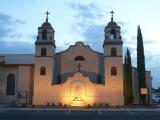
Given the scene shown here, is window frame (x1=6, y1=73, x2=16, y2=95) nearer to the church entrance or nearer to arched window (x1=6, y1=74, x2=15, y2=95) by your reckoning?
arched window (x1=6, y1=74, x2=15, y2=95)

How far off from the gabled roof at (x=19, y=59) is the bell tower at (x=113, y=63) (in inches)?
465

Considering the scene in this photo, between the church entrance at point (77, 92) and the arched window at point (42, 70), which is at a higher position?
the arched window at point (42, 70)

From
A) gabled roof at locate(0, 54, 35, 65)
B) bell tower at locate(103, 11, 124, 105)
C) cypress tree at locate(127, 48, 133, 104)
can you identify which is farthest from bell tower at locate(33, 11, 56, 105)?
cypress tree at locate(127, 48, 133, 104)

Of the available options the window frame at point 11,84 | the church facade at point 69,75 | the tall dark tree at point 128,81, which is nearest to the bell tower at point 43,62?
the church facade at point 69,75

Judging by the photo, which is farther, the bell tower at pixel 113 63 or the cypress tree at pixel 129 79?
the cypress tree at pixel 129 79

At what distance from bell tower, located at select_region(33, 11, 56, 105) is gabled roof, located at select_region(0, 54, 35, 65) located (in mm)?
3733

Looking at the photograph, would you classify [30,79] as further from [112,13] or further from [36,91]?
[112,13]

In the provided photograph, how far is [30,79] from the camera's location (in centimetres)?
5041

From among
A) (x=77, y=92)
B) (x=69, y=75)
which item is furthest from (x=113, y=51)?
(x=77, y=92)

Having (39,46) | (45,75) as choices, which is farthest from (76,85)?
(39,46)

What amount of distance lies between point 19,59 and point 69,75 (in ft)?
33.2

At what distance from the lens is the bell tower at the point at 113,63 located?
47.4 m
